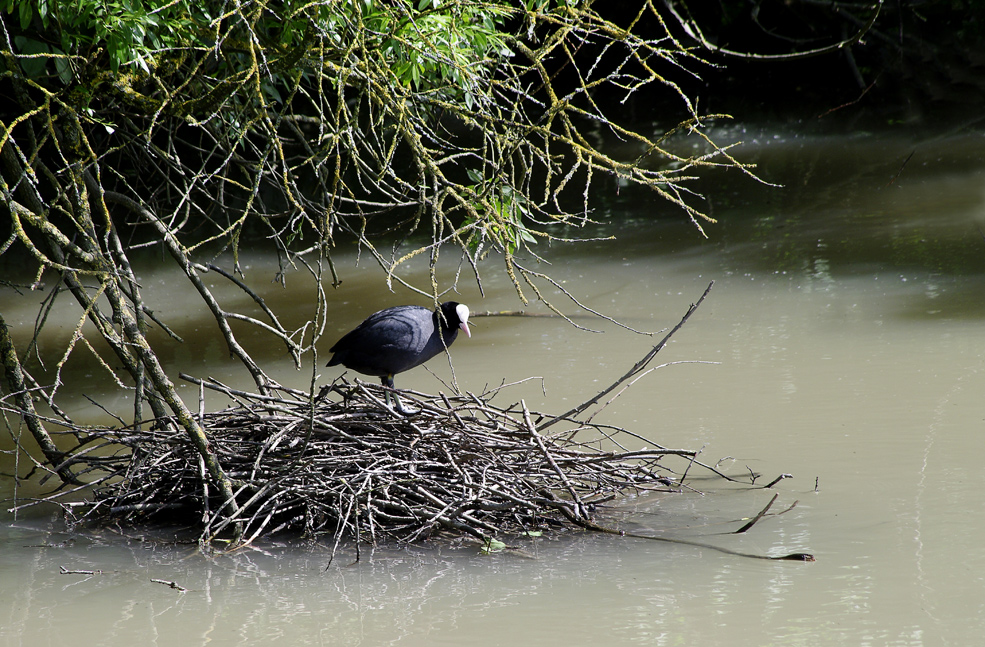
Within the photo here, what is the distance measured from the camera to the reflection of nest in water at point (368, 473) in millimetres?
3510

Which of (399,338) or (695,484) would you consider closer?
(695,484)

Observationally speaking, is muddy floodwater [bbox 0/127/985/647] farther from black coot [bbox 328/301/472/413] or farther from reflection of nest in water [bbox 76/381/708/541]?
black coot [bbox 328/301/472/413]

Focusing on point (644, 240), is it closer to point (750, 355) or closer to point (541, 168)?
point (750, 355)

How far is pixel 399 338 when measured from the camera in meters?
4.20

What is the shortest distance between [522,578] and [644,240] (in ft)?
18.4

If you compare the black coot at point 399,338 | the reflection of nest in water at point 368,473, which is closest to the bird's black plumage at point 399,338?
the black coot at point 399,338

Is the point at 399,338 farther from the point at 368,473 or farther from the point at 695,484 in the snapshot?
the point at 695,484

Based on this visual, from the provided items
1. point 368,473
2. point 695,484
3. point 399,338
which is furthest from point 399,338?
point 695,484

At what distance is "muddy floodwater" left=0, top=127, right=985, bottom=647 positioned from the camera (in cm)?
302

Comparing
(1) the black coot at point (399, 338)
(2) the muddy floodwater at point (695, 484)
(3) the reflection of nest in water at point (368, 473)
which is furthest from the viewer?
(1) the black coot at point (399, 338)

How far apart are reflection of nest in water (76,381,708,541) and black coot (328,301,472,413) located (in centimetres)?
36

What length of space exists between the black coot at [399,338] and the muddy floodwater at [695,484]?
0.90 m

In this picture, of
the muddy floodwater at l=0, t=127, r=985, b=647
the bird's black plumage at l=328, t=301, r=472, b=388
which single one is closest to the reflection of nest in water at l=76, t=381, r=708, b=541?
the muddy floodwater at l=0, t=127, r=985, b=647

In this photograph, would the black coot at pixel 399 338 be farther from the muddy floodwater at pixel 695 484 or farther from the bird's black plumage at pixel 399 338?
the muddy floodwater at pixel 695 484
